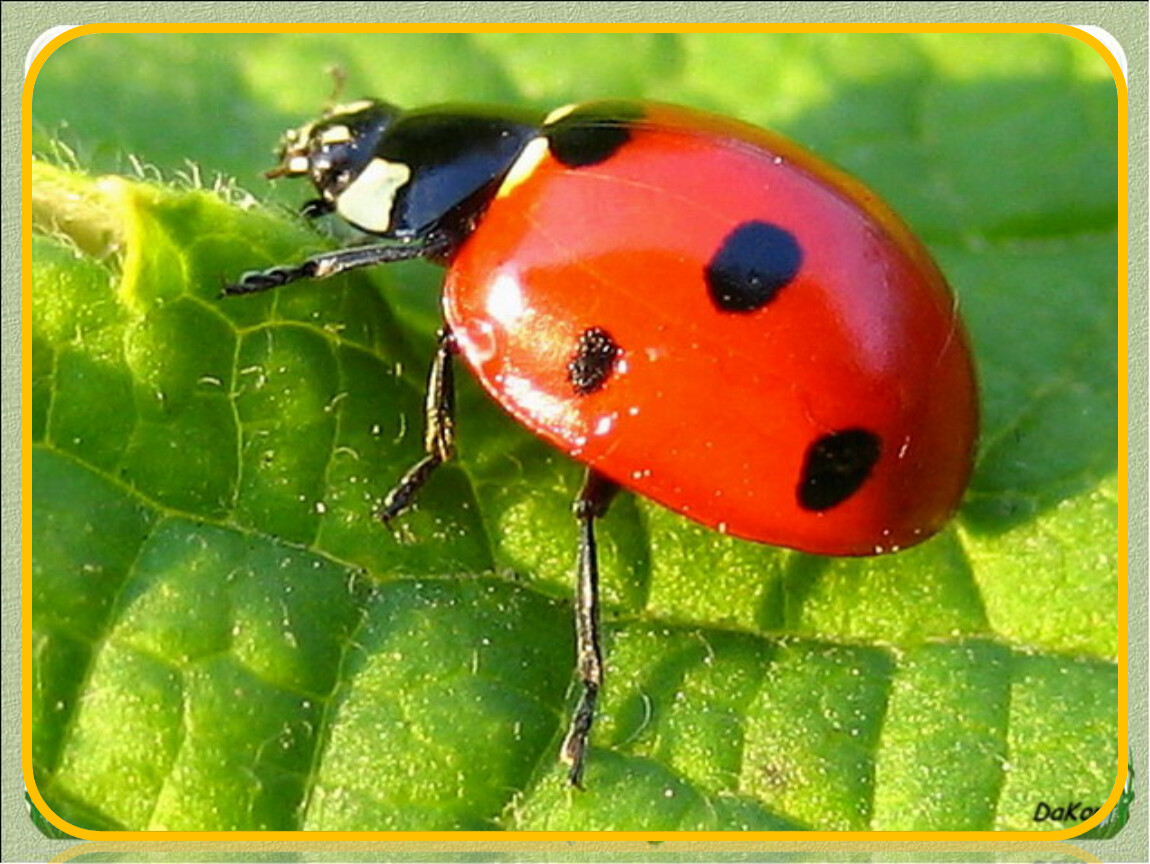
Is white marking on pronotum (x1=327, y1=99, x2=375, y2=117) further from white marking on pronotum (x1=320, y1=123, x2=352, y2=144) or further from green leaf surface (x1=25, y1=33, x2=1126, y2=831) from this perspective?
green leaf surface (x1=25, y1=33, x2=1126, y2=831)

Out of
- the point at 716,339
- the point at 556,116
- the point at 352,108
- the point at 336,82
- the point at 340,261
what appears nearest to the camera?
the point at 716,339

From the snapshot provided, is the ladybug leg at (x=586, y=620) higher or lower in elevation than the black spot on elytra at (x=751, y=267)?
lower

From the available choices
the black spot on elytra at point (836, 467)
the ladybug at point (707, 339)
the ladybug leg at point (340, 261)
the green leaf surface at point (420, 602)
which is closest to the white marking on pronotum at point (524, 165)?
the ladybug at point (707, 339)

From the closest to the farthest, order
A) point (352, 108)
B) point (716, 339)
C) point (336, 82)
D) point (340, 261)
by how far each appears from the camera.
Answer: point (716, 339)
point (340, 261)
point (352, 108)
point (336, 82)

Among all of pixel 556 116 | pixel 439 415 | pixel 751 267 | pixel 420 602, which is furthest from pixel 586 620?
pixel 556 116

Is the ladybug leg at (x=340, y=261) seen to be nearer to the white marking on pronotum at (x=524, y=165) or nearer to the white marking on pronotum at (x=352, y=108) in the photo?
the white marking on pronotum at (x=524, y=165)

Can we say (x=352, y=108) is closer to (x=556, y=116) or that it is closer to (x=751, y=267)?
(x=556, y=116)
